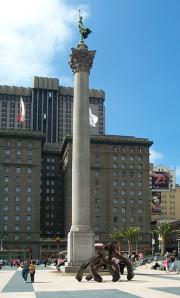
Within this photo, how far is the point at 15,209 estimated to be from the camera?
153 m

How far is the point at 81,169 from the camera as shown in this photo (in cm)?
5012

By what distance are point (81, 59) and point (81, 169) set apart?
13.1 m

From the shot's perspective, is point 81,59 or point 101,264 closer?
point 101,264

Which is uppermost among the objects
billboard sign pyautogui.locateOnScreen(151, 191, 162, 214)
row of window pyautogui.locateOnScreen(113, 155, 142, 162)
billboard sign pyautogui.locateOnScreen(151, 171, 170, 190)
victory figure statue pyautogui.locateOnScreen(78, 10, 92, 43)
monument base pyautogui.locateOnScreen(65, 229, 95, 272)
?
victory figure statue pyautogui.locateOnScreen(78, 10, 92, 43)

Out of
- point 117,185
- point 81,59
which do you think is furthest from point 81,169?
point 117,185

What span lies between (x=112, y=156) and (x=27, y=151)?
98.8 ft

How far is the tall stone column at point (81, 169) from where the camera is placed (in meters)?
48.6

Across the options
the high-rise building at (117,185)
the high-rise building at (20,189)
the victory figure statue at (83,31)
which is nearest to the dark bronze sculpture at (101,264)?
the victory figure statue at (83,31)

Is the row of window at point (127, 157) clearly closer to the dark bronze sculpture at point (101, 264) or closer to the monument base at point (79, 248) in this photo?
the monument base at point (79, 248)

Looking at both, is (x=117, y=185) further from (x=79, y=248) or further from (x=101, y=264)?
(x=101, y=264)

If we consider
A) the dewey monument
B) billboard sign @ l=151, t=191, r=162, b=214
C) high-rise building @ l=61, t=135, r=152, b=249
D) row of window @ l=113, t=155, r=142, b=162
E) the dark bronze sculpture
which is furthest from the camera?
billboard sign @ l=151, t=191, r=162, b=214

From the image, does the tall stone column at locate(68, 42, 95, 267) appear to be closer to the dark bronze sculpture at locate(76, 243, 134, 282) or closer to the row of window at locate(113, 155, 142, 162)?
the dark bronze sculpture at locate(76, 243, 134, 282)

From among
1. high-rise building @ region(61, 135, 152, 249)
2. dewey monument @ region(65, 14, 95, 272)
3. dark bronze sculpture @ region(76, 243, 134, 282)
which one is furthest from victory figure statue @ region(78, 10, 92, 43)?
high-rise building @ region(61, 135, 152, 249)

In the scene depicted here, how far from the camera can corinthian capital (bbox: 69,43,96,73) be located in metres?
53.8
